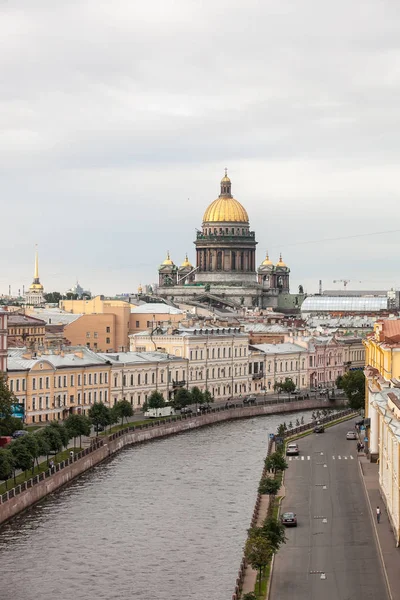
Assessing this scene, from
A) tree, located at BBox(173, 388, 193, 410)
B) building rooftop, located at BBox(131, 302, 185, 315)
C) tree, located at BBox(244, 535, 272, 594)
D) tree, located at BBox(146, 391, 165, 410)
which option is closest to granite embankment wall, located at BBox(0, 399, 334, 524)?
tree, located at BBox(173, 388, 193, 410)

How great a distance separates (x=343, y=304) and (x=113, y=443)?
91915 mm

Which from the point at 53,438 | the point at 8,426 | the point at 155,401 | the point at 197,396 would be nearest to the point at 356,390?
the point at 197,396

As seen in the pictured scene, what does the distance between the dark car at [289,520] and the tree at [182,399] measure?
29739 millimetres

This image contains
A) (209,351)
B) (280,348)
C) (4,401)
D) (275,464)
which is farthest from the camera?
(280,348)

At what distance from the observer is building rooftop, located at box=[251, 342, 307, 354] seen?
8203cm

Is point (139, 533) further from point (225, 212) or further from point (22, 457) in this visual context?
point (225, 212)

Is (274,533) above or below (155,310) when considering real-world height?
below

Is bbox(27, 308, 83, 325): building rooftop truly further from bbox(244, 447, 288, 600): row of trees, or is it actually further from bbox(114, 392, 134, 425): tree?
bbox(244, 447, 288, 600): row of trees

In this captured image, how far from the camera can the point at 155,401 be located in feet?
206

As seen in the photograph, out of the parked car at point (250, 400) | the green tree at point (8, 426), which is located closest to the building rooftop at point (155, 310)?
the parked car at point (250, 400)

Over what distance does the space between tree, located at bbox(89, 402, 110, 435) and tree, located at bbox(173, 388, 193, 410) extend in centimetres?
989

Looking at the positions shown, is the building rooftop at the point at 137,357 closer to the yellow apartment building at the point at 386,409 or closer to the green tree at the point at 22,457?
the yellow apartment building at the point at 386,409

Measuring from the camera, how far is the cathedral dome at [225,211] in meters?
136

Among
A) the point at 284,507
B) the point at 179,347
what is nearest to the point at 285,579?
the point at 284,507
